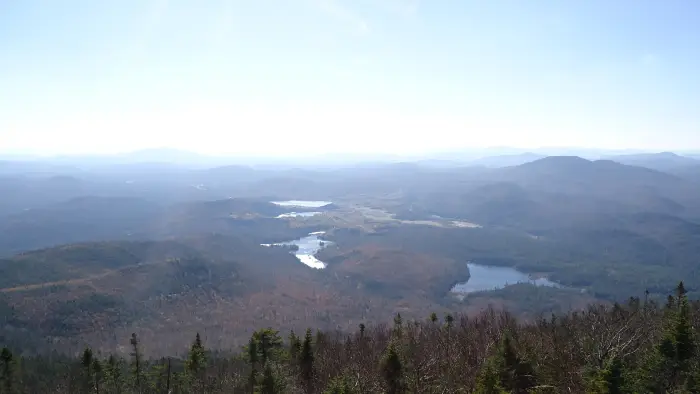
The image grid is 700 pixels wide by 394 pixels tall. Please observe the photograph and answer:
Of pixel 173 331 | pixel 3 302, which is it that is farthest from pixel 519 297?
pixel 3 302

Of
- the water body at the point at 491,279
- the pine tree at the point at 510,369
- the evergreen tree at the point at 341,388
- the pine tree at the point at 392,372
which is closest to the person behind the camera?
the evergreen tree at the point at 341,388

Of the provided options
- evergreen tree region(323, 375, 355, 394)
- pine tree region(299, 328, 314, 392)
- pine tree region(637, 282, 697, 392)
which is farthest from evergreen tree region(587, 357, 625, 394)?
pine tree region(299, 328, 314, 392)

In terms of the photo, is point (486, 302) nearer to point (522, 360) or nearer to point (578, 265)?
point (578, 265)

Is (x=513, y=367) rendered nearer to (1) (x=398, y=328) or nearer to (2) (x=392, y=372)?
(2) (x=392, y=372)

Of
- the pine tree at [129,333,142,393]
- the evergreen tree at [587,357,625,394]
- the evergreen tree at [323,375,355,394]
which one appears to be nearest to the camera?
the evergreen tree at [587,357,625,394]

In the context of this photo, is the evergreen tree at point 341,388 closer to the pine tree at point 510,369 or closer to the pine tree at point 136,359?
the pine tree at point 510,369

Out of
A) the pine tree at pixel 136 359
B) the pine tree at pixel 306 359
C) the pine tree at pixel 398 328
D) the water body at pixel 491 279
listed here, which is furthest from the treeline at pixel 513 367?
the water body at pixel 491 279

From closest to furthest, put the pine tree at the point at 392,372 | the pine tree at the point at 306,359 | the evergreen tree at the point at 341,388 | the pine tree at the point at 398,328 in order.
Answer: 1. the evergreen tree at the point at 341,388
2. the pine tree at the point at 392,372
3. the pine tree at the point at 306,359
4. the pine tree at the point at 398,328

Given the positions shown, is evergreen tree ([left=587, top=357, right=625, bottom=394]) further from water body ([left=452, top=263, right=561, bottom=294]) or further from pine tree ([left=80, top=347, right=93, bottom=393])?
water body ([left=452, top=263, right=561, bottom=294])
